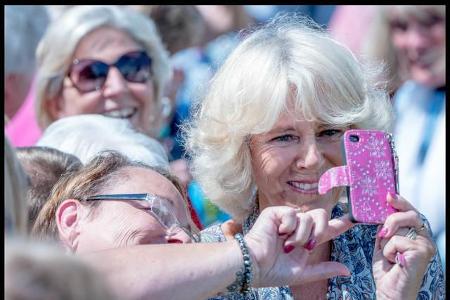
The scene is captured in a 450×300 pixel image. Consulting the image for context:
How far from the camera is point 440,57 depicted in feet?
16.2

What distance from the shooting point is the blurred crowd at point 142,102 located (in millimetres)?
2520

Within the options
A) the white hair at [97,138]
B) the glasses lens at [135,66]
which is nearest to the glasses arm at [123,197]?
the white hair at [97,138]

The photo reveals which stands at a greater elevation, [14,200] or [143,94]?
[143,94]

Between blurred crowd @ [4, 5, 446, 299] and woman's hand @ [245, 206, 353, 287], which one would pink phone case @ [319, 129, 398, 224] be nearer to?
woman's hand @ [245, 206, 353, 287]

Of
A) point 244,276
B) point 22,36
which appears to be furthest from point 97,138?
point 244,276

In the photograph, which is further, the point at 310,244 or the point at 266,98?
the point at 266,98

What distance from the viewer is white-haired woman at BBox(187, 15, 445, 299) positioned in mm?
2799

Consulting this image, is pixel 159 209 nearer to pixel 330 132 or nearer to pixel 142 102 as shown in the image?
pixel 330 132

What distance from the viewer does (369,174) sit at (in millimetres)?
2488

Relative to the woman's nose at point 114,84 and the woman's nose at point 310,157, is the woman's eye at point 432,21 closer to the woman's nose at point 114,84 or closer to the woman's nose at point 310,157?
the woman's nose at point 114,84

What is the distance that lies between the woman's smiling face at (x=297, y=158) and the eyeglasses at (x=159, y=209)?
0.45m

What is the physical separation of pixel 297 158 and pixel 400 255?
1.52ft

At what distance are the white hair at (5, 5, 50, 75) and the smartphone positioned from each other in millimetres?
2363

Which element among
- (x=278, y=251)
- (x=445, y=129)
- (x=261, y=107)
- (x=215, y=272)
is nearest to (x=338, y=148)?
(x=261, y=107)
